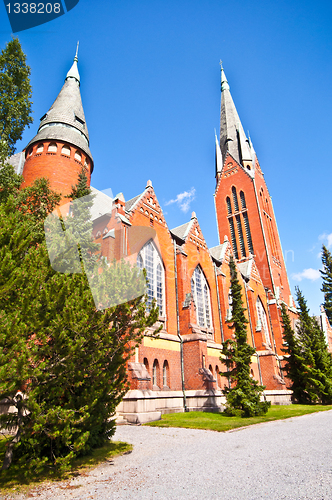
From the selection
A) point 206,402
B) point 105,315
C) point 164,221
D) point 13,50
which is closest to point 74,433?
point 105,315

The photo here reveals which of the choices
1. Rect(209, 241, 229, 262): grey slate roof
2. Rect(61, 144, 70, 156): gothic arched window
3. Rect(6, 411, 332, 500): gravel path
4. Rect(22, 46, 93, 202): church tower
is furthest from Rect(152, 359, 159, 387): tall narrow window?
Rect(61, 144, 70, 156): gothic arched window

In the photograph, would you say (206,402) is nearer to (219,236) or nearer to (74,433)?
(74,433)

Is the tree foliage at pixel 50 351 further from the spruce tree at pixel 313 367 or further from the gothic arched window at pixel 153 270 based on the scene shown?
the spruce tree at pixel 313 367

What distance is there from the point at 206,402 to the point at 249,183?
3834cm

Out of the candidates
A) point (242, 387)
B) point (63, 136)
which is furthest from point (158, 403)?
point (63, 136)

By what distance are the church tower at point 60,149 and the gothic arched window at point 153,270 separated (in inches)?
294

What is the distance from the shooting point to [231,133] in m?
57.4

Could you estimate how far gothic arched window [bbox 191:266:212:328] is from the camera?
25.2 m

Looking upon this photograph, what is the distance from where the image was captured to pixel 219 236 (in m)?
50.6

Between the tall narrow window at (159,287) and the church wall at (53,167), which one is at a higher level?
the church wall at (53,167)

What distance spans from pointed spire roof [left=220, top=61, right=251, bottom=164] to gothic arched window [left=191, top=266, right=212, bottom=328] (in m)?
32.6

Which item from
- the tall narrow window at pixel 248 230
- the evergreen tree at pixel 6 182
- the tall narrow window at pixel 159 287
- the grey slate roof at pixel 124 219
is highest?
the tall narrow window at pixel 248 230

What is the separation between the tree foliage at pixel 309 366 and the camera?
2481cm

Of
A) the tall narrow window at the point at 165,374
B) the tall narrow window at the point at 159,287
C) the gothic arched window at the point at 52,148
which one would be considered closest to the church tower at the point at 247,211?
the tall narrow window at the point at 159,287
